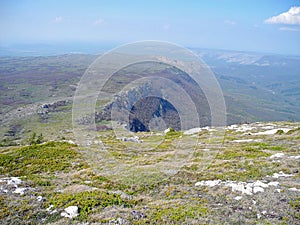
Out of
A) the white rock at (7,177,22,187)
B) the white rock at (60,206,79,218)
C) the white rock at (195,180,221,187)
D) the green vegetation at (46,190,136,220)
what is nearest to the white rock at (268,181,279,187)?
the white rock at (195,180,221,187)

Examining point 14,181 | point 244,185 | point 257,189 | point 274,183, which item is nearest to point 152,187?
point 244,185

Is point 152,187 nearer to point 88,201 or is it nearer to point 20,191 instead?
point 88,201

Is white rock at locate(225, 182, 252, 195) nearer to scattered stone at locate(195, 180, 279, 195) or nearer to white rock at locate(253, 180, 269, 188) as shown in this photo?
scattered stone at locate(195, 180, 279, 195)

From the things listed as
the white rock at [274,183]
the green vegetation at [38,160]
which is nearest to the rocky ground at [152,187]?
the white rock at [274,183]

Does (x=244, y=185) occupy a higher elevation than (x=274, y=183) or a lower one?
lower

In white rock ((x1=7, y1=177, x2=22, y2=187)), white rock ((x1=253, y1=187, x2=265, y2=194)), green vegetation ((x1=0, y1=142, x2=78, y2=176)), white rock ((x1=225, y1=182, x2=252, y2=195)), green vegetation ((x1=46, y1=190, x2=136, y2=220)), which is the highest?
white rock ((x1=253, y1=187, x2=265, y2=194))

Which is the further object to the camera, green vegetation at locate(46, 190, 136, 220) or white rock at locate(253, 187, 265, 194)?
white rock at locate(253, 187, 265, 194)
